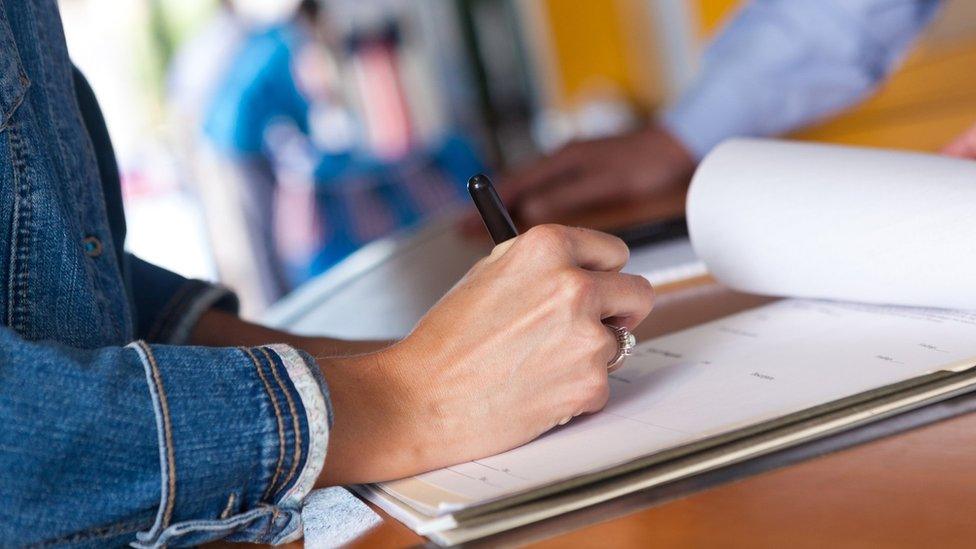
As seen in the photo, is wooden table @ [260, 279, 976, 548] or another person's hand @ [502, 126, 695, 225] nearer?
wooden table @ [260, 279, 976, 548]

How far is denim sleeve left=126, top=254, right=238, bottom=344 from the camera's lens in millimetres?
890

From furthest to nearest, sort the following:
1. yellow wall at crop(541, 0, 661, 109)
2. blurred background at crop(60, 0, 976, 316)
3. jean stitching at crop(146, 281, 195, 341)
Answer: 1. yellow wall at crop(541, 0, 661, 109)
2. blurred background at crop(60, 0, 976, 316)
3. jean stitching at crop(146, 281, 195, 341)

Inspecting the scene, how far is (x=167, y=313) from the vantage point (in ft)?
2.94

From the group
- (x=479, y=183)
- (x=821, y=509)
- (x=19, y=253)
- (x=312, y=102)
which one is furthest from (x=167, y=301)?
(x=312, y=102)

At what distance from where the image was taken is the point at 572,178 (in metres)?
1.51

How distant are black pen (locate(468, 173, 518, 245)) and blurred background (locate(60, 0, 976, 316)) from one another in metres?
3.56

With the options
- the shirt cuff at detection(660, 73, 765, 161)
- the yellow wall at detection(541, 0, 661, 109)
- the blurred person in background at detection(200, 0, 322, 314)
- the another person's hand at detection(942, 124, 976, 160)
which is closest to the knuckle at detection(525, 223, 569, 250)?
the another person's hand at detection(942, 124, 976, 160)

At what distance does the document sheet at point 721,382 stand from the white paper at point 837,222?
0.02 metres

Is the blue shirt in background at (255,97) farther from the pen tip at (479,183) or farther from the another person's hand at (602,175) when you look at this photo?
the pen tip at (479,183)

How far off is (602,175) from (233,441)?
105 cm

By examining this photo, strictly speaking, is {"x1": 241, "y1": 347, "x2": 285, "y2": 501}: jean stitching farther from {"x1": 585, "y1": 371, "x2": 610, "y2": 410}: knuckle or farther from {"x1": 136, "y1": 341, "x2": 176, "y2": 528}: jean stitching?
{"x1": 585, "y1": 371, "x2": 610, "y2": 410}: knuckle

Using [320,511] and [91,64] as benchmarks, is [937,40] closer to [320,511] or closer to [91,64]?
[320,511]

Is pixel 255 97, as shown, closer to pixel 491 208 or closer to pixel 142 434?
pixel 491 208

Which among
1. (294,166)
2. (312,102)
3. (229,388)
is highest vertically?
(312,102)
